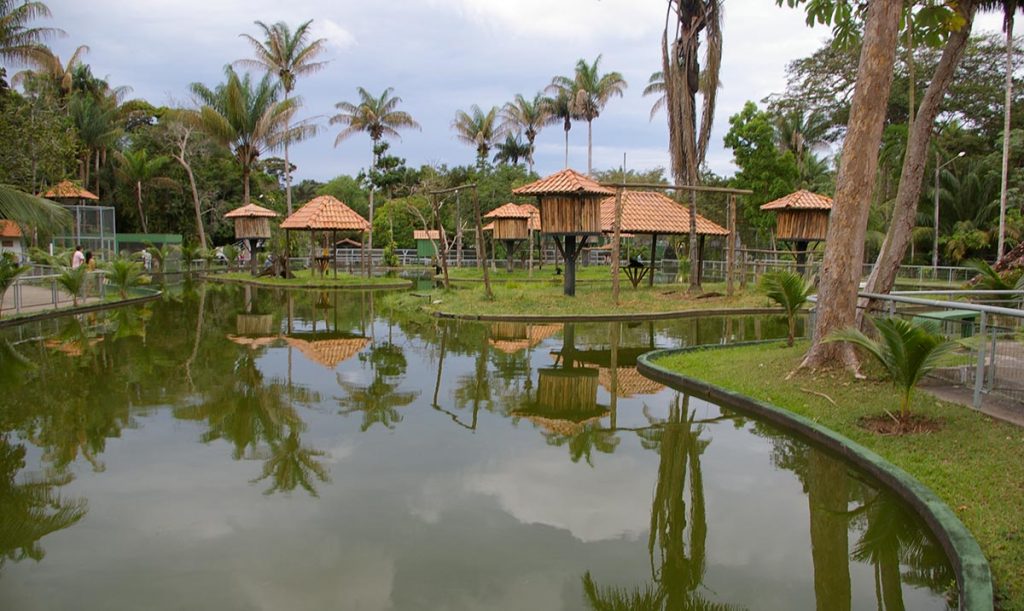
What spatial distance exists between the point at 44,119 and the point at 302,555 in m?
26.1

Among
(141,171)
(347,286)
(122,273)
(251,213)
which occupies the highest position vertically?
(141,171)

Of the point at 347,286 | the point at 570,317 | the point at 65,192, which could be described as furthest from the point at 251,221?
the point at 570,317

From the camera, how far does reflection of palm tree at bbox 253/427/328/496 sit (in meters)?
6.41

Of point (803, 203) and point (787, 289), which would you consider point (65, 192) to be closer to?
point (803, 203)

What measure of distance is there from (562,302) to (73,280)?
514 inches

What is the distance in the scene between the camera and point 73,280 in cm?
1923

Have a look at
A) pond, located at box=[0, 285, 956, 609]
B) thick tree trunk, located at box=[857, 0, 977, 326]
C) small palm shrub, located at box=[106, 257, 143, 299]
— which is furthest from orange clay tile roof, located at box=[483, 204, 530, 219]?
thick tree trunk, located at box=[857, 0, 977, 326]

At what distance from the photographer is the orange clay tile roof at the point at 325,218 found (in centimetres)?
3130

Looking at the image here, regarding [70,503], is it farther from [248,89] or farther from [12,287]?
[248,89]

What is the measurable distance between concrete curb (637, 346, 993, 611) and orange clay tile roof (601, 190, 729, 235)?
→ 16.3 metres

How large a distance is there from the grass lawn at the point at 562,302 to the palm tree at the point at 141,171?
2463 centimetres

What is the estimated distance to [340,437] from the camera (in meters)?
7.85

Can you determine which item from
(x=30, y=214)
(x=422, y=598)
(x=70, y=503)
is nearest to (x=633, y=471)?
(x=422, y=598)

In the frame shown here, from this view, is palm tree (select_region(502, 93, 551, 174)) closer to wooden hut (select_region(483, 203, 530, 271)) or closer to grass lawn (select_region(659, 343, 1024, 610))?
wooden hut (select_region(483, 203, 530, 271))
